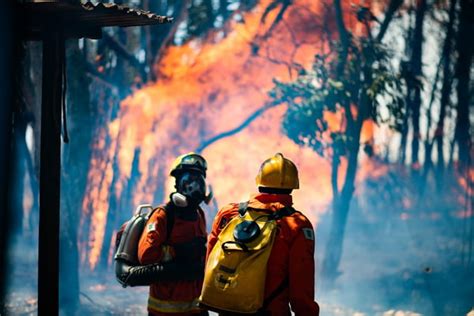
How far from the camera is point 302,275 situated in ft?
12.2

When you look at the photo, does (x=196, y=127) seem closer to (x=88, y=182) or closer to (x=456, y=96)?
(x=88, y=182)

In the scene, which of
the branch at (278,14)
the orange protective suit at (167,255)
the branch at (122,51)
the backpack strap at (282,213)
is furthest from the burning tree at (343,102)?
the backpack strap at (282,213)

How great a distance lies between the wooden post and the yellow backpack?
1393 mm

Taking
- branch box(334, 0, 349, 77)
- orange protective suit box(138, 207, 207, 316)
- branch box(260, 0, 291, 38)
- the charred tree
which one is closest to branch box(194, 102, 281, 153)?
branch box(260, 0, 291, 38)

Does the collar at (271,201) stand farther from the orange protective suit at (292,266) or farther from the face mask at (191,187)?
the face mask at (191,187)

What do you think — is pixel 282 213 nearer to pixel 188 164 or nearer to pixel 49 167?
pixel 188 164

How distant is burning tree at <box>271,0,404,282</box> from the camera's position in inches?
427

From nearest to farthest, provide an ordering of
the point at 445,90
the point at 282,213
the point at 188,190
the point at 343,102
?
the point at 282,213 → the point at 188,190 → the point at 445,90 → the point at 343,102

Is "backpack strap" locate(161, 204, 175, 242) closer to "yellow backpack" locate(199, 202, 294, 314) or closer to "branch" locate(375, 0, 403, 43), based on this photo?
"yellow backpack" locate(199, 202, 294, 314)

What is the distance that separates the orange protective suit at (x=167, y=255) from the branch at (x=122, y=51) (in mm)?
8141

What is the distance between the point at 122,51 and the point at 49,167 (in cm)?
Result: 872

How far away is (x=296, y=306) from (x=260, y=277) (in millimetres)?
247

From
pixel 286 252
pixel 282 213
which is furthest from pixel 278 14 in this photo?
pixel 286 252

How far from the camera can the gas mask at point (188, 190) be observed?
515 centimetres
